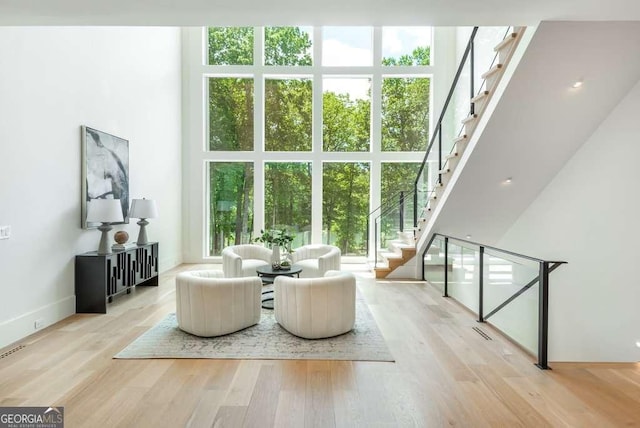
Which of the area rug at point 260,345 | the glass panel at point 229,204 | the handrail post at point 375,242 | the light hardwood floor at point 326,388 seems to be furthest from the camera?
the glass panel at point 229,204

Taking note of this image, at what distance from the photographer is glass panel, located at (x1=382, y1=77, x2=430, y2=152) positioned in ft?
27.8

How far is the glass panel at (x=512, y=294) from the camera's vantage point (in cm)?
344

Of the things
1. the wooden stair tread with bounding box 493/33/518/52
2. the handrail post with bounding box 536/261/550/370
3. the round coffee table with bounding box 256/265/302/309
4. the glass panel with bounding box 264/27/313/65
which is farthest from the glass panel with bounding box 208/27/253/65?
the handrail post with bounding box 536/261/550/370

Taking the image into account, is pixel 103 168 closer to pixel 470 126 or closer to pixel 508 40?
pixel 470 126

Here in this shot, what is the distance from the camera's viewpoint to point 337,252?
602 centimetres

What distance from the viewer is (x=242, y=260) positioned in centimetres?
597

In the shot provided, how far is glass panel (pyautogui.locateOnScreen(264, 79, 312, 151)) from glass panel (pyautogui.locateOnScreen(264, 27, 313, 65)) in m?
0.46

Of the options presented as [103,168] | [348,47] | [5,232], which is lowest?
[5,232]

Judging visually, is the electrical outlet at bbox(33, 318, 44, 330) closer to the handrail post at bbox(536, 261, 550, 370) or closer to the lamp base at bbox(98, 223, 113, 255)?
the lamp base at bbox(98, 223, 113, 255)

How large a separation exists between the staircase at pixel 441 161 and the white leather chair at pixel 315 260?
1350mm

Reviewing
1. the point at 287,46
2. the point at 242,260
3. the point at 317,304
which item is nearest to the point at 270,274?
the point at 242,260

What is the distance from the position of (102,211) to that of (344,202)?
519 cm

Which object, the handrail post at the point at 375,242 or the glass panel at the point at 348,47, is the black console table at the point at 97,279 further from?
the glass panel at the point at 348,47

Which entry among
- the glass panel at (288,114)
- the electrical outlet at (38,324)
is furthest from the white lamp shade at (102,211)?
the glass panel at (288,114)
